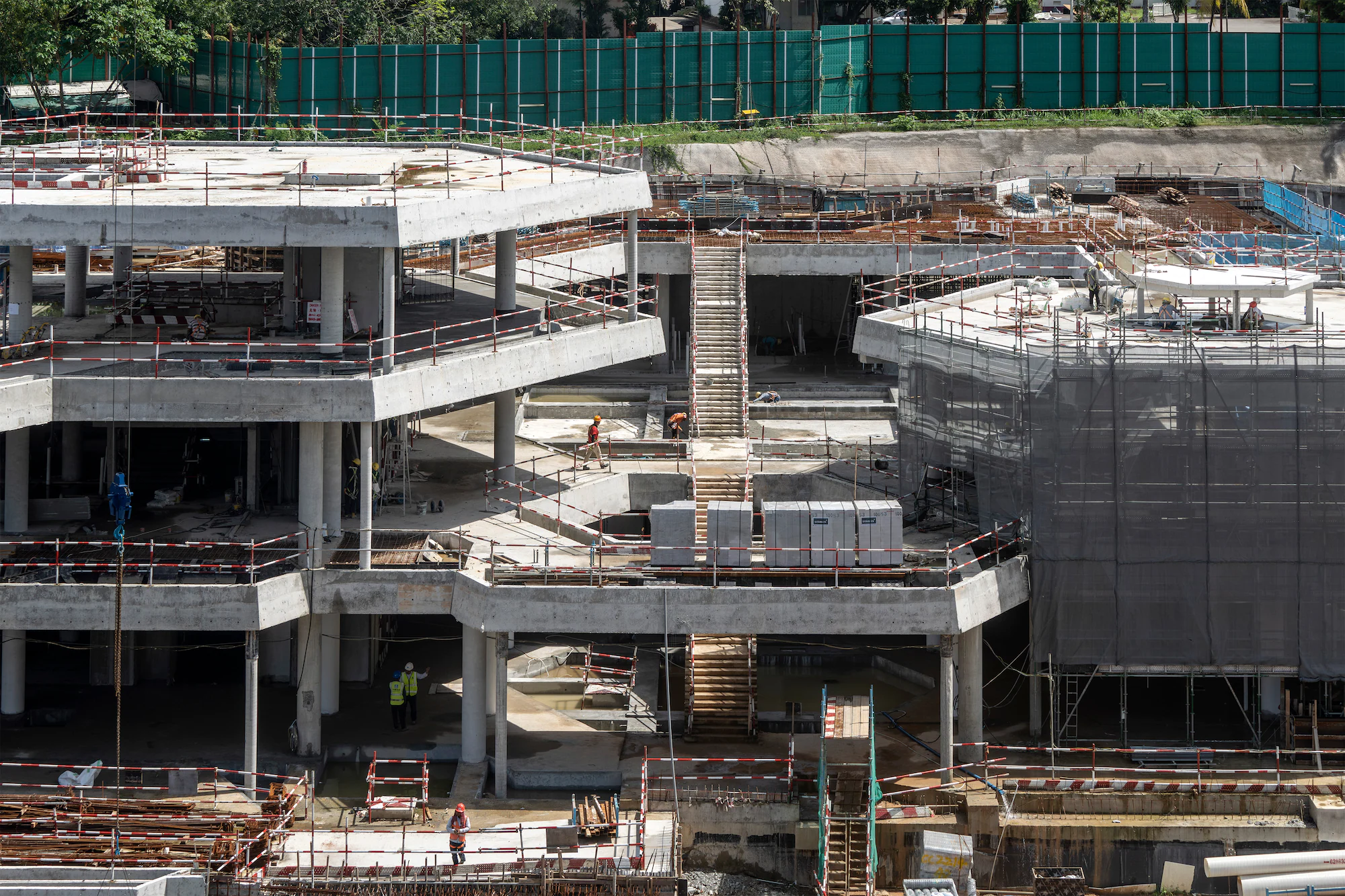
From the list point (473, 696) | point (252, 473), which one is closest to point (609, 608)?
point (473, 696)

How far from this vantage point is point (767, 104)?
341 feet

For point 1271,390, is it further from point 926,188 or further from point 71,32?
point 71,32

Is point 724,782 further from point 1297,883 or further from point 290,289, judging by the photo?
point 290,289

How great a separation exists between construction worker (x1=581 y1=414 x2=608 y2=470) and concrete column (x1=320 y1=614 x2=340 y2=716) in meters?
11.2

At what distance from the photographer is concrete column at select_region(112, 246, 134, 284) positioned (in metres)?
63.3

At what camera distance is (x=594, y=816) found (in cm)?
4822

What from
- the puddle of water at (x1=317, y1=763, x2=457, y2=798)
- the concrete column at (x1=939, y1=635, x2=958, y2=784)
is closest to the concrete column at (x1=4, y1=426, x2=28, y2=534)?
the puddle of water at (x1=317, y1=763, x2=457, y2=798)

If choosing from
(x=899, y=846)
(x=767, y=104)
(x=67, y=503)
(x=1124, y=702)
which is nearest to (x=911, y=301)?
(x=1124, y=702)

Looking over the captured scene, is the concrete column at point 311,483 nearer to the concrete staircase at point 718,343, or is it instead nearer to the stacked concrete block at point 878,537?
the stacked concrete block at point 878,537

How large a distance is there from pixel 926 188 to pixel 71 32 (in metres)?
40.0

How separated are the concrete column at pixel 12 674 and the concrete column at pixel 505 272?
15.3 metres

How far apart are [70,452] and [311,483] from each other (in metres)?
9.44

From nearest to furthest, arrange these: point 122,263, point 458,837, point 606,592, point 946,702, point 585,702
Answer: point 458,837
point 606,592
point 946,702
point 585,702
point 122,263

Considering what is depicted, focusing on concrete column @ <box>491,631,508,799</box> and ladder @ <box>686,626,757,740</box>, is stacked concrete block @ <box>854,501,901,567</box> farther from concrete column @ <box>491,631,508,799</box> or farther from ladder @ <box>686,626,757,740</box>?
concrete column @ <box>491,631,508,799</box>
